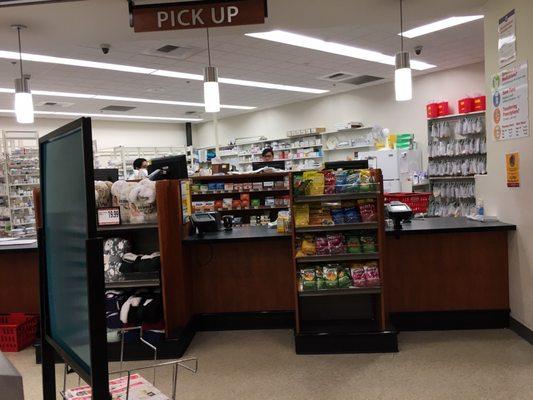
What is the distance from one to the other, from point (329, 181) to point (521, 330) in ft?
6.89

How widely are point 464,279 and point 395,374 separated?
1.33m

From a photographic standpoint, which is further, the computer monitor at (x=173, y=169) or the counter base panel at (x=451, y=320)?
the computer monitor at (x=173, y=169)

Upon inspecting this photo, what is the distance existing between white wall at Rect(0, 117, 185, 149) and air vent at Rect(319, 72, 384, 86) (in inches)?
309

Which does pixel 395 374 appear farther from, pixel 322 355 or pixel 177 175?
pixel 177 175

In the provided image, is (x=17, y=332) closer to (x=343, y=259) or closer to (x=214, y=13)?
(x=343, y=259)

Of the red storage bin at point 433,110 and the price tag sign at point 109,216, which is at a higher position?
the red storage bin at point 433,110

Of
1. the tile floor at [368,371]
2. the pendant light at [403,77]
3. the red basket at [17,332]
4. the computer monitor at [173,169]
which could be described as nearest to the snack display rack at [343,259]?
the tile floor at [368,371]

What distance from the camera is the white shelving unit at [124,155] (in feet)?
38.7

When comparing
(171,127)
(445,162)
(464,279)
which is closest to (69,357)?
(464,279)

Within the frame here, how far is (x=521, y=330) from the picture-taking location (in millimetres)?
3738

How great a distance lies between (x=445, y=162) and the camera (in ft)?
30.5

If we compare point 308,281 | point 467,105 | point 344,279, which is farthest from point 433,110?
point 308,281

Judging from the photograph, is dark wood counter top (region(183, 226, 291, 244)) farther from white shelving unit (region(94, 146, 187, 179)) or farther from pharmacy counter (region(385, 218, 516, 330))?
white shelving unit (region(94, 146, 187, 179))

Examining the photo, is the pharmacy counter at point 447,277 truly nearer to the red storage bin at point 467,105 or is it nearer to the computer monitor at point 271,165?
the computer monitor at point 271,165
